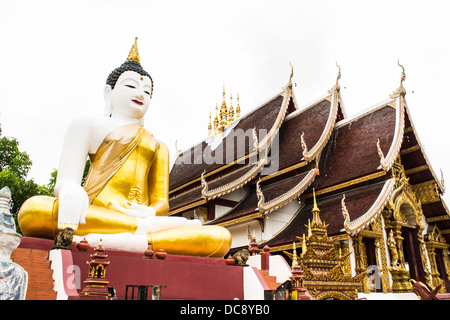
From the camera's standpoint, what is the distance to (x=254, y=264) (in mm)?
4957

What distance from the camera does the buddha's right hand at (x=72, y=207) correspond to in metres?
3.39

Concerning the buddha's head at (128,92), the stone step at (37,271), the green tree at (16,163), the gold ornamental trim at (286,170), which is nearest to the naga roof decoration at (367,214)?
the gold ornamental trim at (286,170)

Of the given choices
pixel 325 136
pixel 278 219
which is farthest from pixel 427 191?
pixel 278 219

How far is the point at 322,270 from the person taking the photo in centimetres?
537

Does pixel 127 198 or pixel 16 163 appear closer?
pixel 127 198

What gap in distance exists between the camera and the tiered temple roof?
7.49 metres

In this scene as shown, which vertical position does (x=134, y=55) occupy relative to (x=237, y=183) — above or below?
above

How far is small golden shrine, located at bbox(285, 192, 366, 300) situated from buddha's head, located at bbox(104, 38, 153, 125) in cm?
292

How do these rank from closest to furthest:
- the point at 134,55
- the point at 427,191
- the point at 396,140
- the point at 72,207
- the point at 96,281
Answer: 1. the point at 96,281
2. the point at 72,207
3. the point at 134,55
4. the point at 396,140
5. the point at 427,191

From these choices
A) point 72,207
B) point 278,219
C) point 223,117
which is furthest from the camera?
point 223,117

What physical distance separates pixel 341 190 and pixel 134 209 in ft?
17.2

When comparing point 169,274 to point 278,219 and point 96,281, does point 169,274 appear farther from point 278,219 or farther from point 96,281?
point 278,219

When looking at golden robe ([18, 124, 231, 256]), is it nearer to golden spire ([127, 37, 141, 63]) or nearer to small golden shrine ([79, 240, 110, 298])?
small golden shrine ([79, 240, 110, 298])

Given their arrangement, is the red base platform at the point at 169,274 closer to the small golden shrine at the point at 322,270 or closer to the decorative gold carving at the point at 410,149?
the small golden shrine at the point at 322,270
